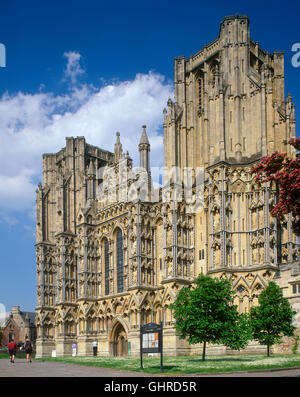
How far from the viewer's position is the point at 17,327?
110m

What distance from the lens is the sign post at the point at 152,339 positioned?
2686 cm

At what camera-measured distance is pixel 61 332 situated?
65.4 meters

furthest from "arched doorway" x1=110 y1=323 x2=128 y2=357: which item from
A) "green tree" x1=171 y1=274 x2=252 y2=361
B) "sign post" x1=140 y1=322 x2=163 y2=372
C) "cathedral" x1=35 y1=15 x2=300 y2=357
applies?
"sign post" x1=140 y1=322 x2=163 y2=372

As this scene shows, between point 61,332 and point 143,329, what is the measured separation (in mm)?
39431

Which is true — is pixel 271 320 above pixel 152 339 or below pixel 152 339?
below

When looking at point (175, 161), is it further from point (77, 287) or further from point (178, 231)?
point (77, 287)

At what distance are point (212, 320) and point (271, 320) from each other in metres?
4.08

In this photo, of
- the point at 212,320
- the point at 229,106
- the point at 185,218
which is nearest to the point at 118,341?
the point at 185,218

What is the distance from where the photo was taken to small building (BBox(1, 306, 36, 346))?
107m

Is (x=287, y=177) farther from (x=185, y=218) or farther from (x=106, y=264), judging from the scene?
(x=106, y=264)

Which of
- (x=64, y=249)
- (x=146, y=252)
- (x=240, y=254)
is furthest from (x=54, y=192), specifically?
(x=240, y=254)

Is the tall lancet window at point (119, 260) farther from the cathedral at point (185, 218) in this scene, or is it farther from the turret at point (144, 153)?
the turret at point (144, 153)
